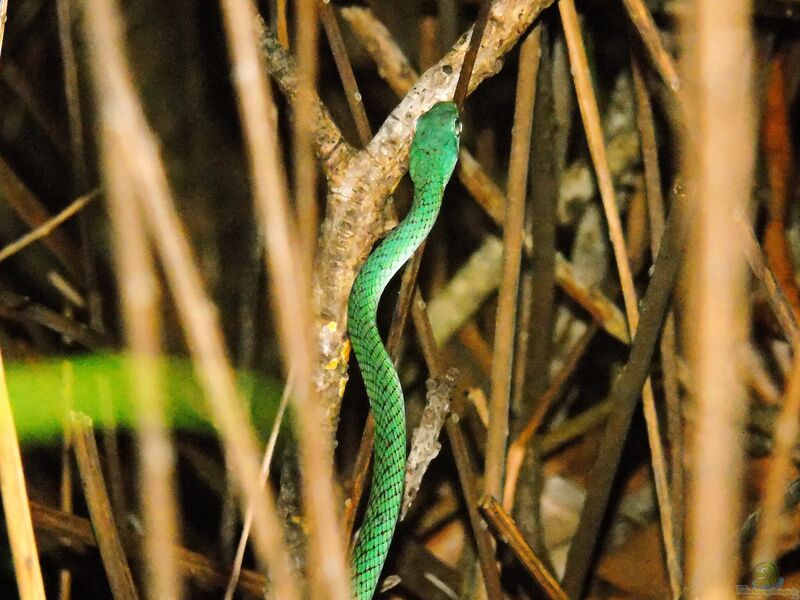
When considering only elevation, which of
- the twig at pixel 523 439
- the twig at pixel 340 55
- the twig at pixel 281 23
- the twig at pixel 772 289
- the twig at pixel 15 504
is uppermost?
the twig at pixel 281 23

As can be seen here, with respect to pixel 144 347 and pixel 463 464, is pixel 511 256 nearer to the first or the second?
pixel 463 464

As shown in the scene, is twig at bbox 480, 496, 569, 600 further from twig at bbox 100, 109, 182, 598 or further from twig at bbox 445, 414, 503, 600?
twig at bbox 100, 109, 182, 598

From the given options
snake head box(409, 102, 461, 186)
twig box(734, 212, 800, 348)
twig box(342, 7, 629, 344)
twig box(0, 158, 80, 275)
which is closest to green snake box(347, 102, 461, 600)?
snake head box(409, 102, 461, 186)

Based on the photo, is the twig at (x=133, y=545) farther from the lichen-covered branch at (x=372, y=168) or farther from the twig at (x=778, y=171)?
the twig at (x=778, y=171)

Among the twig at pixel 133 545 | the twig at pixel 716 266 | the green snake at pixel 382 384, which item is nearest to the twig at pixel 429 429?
the green snake at pixel 382 384

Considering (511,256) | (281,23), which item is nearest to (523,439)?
(511,256)
